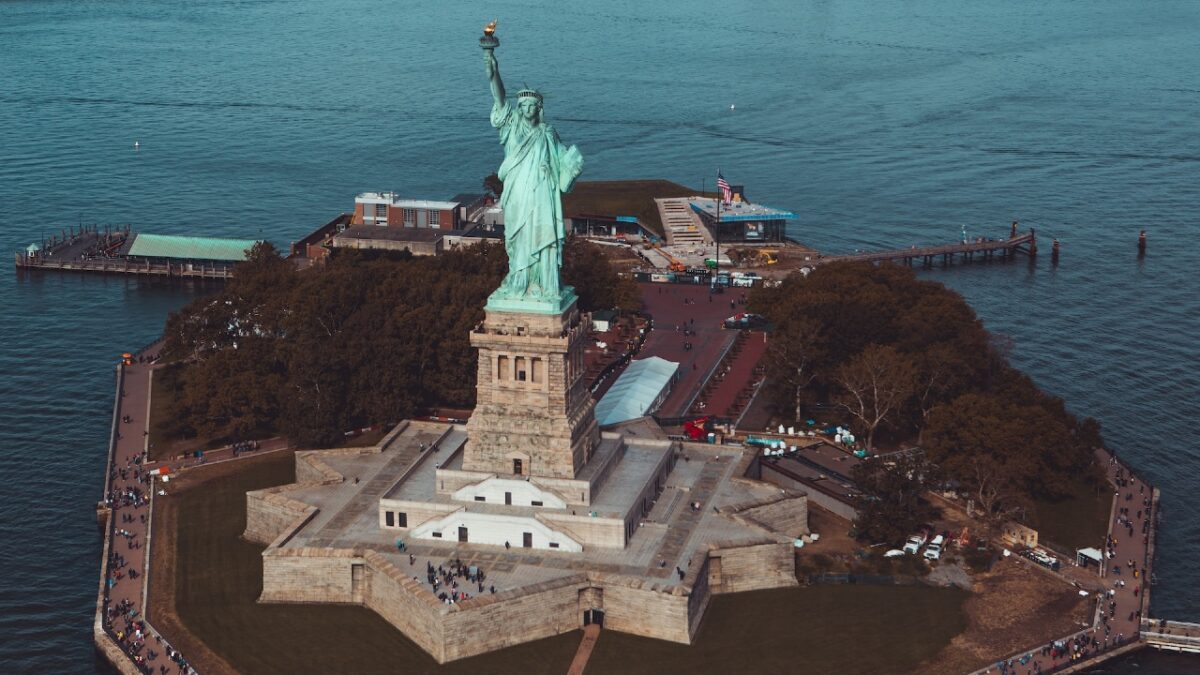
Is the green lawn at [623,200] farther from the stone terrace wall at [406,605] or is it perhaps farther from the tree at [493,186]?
the stone terrace wall at [406,605]

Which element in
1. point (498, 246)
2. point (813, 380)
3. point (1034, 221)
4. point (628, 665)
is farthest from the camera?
point (1034, 221)

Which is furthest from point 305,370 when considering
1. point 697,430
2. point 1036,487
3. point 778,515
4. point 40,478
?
point 1036,487

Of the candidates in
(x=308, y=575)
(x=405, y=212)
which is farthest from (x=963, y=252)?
Answer: (x=308, y=575)

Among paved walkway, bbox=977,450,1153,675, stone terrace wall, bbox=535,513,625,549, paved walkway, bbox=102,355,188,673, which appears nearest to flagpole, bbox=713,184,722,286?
paved walkway, bbox=977,450,1153,675

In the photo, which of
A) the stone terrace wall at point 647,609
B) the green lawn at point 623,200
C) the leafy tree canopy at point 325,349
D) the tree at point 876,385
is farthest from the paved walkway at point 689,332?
the stone terrace wall at point 647,609

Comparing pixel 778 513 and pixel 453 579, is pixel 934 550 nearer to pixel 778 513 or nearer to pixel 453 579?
pixel 778 513

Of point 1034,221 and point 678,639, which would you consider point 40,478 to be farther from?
point 1034,221
